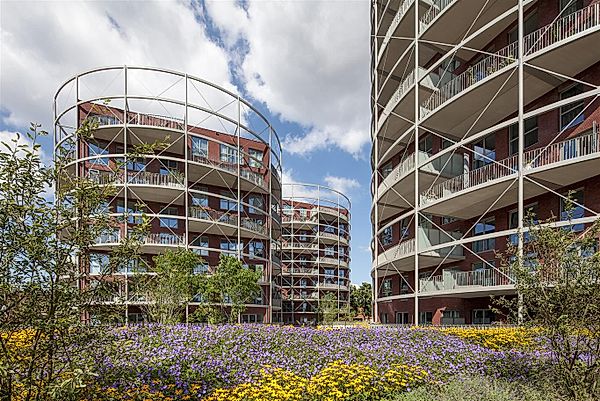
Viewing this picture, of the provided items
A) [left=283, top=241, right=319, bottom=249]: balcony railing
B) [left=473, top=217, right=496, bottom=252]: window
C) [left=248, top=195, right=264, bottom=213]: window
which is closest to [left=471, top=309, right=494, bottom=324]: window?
[left=473, top=217, right=496, bottom=252]: window

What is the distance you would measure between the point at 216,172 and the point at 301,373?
97.3 feet

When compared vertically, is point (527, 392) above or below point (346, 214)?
below

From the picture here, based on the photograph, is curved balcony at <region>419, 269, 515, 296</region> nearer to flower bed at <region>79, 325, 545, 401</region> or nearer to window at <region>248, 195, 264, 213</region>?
flower bed at <region>79, 325, 545, 401</region>

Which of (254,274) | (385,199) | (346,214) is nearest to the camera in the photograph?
(254,274)

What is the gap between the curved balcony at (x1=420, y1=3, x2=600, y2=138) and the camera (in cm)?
1588

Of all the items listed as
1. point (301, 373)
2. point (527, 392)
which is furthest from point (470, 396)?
point (301, 373)

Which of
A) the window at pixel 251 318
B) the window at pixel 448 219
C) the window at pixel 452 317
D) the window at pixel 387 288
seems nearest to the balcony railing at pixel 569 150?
the window at pixel 448 219

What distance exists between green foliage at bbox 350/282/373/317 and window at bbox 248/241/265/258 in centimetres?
4441

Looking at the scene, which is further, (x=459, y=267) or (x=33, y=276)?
(x=459, y=267)

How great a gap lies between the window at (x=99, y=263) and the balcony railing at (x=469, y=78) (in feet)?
63.8

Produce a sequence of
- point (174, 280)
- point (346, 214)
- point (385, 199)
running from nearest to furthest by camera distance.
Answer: point (174, 280), point (385, 199), point (346, 214)

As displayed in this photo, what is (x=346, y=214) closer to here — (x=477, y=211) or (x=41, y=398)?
(x=477, y=211)

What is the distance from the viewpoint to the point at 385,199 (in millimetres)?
30625

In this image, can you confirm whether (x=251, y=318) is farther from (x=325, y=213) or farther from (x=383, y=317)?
(x=325, y=213)
